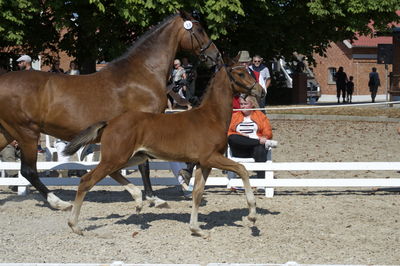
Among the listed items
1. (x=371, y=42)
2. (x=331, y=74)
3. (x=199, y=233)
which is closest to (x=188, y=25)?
(x=199, y=233)

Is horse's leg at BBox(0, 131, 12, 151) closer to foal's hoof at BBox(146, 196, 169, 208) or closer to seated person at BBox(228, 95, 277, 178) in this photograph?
foal's hoof at BBox(146, 196, 169, 208)

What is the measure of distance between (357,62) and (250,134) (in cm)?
4289

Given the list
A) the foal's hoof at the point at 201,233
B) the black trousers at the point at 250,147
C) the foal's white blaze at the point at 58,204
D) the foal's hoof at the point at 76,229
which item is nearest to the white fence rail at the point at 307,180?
the black trousers at the point at 250,147

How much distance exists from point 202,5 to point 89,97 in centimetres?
1626

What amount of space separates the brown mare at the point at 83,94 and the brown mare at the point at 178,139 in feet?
3.96

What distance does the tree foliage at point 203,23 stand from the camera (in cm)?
2516

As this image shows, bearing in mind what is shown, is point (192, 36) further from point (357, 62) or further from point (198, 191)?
point (357, 62)

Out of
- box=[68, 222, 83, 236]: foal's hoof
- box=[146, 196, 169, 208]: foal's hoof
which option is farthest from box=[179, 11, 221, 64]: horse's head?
box=[68, 222, 83, 236]: foal's hoof

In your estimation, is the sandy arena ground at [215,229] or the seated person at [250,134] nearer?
the sandy arena ground at [215,229]

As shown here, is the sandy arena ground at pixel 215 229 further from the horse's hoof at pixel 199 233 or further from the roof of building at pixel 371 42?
the roof of building at pixel 371 42

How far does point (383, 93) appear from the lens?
170ft

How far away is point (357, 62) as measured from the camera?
53.3m

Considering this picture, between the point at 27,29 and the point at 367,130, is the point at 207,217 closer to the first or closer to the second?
the point at 367,130

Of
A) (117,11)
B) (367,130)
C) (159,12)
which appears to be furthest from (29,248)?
(117,11)
